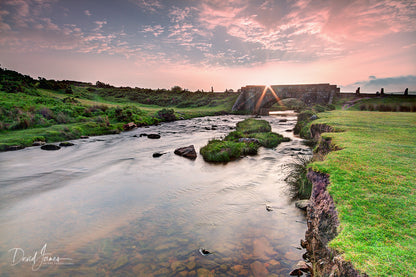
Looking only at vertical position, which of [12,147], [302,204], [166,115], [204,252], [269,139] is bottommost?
[204,252]

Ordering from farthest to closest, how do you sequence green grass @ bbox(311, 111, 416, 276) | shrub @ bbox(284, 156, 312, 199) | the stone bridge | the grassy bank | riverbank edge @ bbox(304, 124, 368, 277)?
the stone bridge
the grassy bank
shrub @ bbox(284, 156, 312, 199)
riverbank edge @ bbox(304, 124, 368, 277)
green grass @ bbox(311, 111, 416, 276)

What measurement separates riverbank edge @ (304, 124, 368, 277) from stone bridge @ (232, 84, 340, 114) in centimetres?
4450

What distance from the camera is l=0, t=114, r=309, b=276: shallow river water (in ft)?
16.8

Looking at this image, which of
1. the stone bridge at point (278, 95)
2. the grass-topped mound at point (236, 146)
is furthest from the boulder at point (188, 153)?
the stone bridge at point (278, 95)

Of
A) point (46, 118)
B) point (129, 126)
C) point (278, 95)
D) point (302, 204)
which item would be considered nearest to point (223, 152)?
point (302, 204)

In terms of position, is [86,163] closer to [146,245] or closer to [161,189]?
[161,189]

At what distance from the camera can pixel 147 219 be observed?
7230 millimetres

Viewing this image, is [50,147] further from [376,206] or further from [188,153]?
[376,206]

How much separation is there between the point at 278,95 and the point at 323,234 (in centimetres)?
4982

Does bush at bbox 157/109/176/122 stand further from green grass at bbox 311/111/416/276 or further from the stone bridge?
green grass at bbox 311/111/416/276

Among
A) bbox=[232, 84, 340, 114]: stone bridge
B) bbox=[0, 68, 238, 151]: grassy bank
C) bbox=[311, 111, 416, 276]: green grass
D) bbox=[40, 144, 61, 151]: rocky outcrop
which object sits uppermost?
bbox=[232, 84, 340, 114]: stone bridge

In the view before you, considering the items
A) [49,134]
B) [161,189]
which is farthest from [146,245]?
[49,134]

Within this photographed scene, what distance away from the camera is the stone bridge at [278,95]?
43781 millimetres

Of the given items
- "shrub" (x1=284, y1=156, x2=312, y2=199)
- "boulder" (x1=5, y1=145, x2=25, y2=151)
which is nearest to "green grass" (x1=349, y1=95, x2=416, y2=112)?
"shrub" (x1=284, y1=156, x2=312, y2=199)
